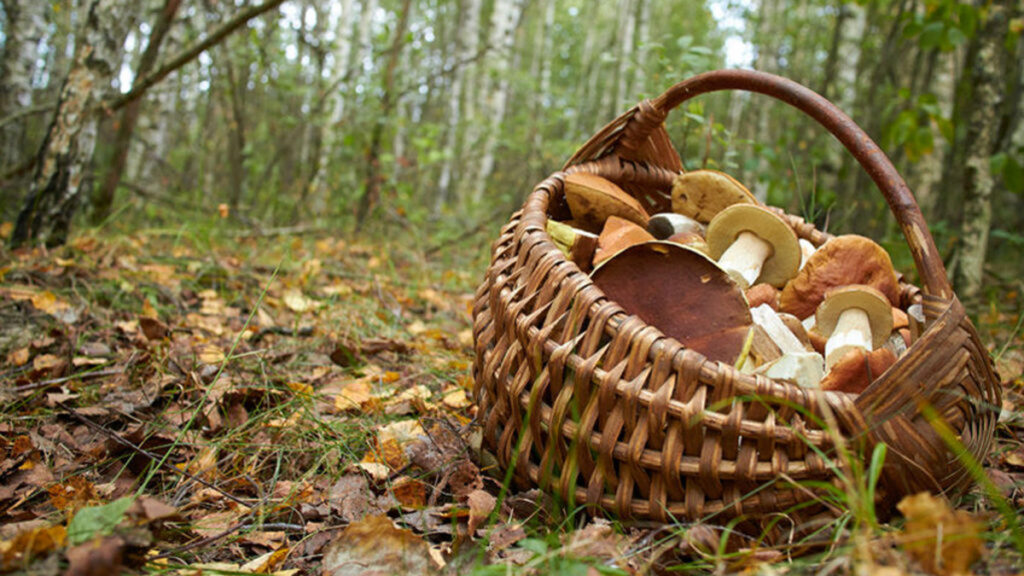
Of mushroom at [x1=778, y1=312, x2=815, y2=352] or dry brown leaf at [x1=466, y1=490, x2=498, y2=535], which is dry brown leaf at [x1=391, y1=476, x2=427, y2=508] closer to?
dry brown leaf at [x1=466, y1=490, x2=498, y2=535]

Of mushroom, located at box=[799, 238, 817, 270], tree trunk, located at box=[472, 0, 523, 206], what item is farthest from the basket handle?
tree trunk, located at box=[472, 0, 523, 206]

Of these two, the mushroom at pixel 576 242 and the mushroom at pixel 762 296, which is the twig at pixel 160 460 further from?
the mushroom at pixel 762 296

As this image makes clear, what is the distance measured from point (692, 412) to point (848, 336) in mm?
704

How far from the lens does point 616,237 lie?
5.36 feet

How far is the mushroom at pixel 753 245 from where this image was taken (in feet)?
5.61

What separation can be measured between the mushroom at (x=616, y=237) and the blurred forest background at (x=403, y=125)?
740mm

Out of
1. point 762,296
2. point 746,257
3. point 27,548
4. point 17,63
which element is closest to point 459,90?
point 17,63

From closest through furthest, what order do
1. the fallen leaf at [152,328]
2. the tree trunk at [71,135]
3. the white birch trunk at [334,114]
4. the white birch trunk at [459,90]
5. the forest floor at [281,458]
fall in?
1. the forest floor at [281,458]
2. the fallen leaf at [152,328]
3. the tree trunk at [71,135]
4. the white birch trunk at [334,114]
5. the white birch trunk at [459,90]

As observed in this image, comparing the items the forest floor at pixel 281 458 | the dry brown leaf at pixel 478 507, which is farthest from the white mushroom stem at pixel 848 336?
the dry brown leaf at pixel 478 507

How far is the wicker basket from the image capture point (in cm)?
104

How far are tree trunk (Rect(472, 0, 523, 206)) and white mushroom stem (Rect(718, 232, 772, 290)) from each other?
19.4 ft

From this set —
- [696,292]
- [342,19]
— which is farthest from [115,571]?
[342,19]

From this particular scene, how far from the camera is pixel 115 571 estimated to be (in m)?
0.83

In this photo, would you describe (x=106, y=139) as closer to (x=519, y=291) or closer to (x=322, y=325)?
→ (x=322, y=325)
